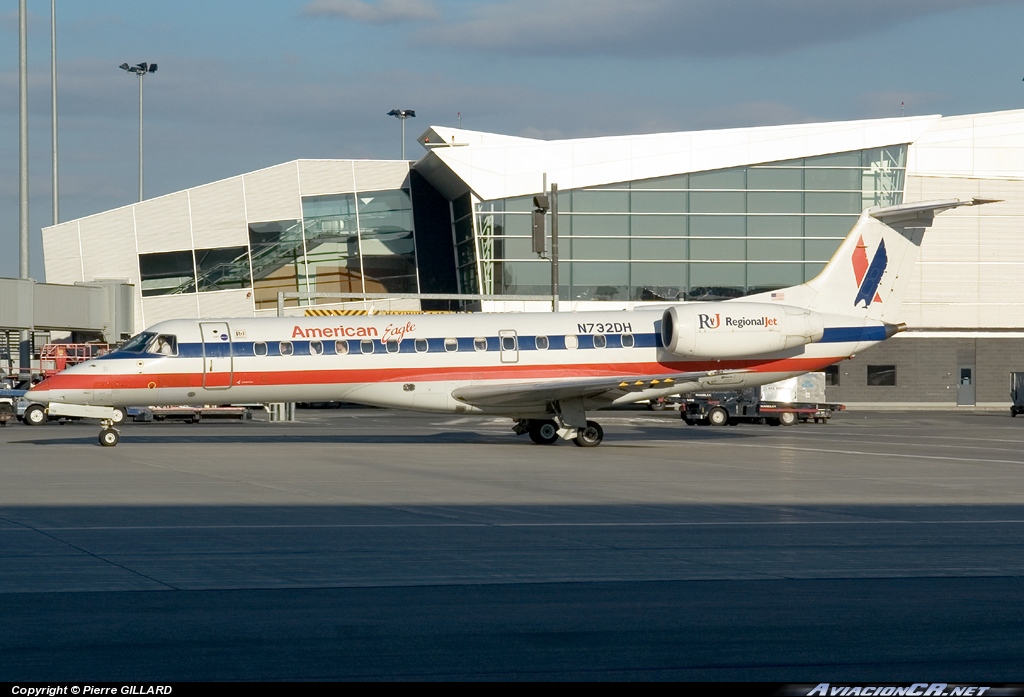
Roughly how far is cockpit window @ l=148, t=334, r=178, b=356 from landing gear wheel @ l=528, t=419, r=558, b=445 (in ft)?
29.1

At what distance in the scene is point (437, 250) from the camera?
65250mm

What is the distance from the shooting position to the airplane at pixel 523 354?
2689 cm

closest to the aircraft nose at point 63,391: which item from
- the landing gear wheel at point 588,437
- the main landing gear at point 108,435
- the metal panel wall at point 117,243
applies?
the main landing gear at point 108,435

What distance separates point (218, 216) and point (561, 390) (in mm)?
41416

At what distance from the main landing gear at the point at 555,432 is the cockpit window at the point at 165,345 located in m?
8.68

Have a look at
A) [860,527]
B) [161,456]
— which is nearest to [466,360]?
[161,456]

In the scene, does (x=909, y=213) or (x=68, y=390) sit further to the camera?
(x=909, y=213)

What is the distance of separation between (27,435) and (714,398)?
23.4 m

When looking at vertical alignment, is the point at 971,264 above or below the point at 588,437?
above

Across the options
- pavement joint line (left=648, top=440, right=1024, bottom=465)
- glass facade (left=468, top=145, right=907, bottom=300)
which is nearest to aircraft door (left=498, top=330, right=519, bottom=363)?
pavement joint line (left=648, top=440, right=1024, bottom=465)

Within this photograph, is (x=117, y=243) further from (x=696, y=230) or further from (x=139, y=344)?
(x=139, y=344)

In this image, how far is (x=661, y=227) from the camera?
5991 cm

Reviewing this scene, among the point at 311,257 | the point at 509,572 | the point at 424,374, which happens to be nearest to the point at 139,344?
the point at 424,374

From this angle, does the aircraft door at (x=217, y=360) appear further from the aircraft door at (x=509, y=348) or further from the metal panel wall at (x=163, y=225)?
the metal panel wall at (x=163, y=225)
